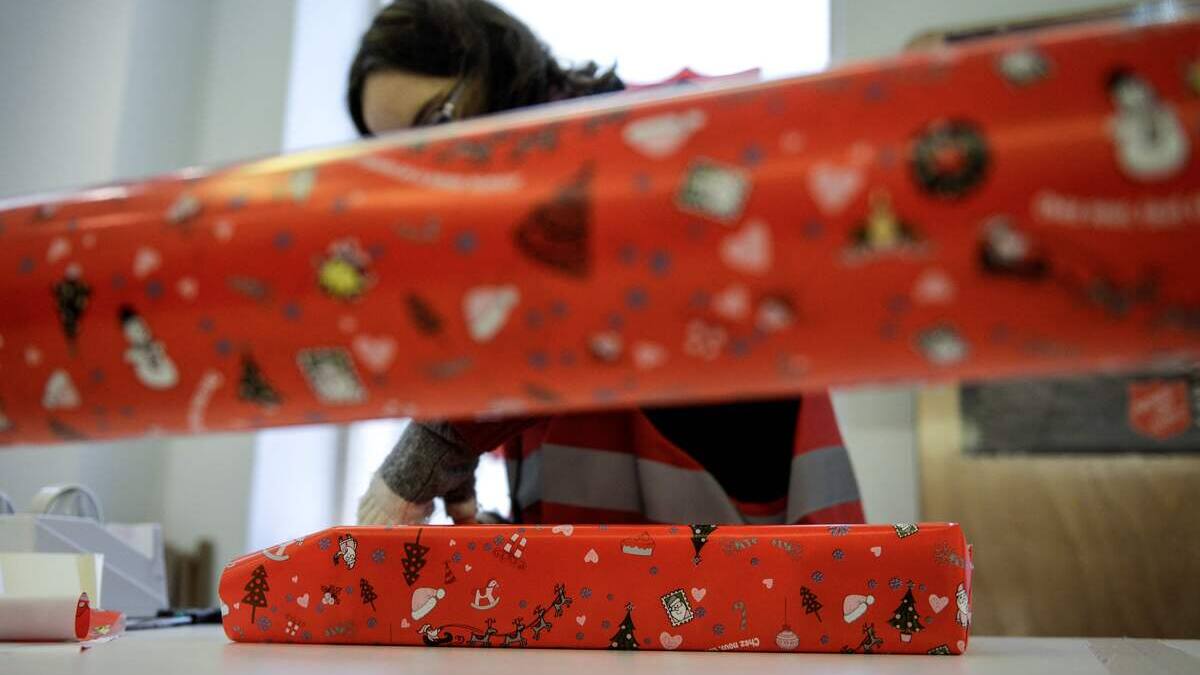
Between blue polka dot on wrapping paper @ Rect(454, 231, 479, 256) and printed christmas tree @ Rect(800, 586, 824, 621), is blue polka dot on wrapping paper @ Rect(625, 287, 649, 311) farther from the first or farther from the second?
printed christmas tree @ Rect(800, 586, 824, 621)

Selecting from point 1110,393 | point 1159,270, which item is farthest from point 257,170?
point 1110,393

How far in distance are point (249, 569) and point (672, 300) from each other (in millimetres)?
545

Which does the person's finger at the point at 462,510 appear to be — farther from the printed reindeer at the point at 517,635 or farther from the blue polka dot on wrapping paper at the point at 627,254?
the blue polka dot on wrapping paper at the point at 627,254

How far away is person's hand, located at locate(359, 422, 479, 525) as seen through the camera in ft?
2.56

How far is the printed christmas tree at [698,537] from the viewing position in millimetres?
592

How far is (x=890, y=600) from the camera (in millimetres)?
575

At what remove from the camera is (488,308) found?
0.67ft

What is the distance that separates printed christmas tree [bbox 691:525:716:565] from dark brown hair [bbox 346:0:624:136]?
18.6 inches

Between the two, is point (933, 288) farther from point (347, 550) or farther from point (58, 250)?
point (347, 550)

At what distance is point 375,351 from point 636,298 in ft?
0.19

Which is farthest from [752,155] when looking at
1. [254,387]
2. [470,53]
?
[470,53]

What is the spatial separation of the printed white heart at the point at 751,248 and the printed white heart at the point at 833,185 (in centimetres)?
1

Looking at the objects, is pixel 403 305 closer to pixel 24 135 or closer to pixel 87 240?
pixel 87 240

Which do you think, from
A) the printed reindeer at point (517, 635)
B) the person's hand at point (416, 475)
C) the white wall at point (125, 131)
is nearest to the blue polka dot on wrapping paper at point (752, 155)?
the printed reindeer at point (517, 635)
